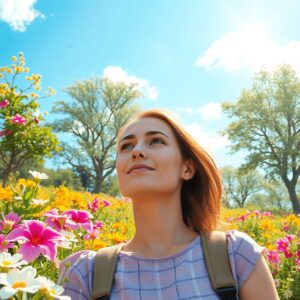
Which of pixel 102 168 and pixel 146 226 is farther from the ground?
pixel 102 168

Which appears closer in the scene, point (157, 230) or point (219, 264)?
point (219, 264)

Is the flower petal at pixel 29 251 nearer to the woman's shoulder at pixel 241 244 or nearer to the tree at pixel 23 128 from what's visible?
the woman's shoulder at pixel 241 244

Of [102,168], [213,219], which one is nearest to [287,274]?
[213,219]

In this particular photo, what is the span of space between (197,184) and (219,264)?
0.78 meters

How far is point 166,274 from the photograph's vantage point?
209cm

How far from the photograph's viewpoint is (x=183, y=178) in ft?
8.34

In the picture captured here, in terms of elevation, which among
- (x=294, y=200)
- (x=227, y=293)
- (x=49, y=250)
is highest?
(x=294, y=200)

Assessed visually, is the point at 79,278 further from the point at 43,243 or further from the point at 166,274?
the point at 43,243

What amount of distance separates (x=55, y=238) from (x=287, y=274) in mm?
3576

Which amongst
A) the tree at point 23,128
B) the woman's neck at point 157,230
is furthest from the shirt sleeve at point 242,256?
the tree at point 23,128

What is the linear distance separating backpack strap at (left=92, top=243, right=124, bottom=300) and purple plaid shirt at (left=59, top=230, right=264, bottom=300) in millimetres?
48

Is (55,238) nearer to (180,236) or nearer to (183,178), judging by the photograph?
(180,236)

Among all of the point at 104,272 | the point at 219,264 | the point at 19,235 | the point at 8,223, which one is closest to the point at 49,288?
the point at 19,235

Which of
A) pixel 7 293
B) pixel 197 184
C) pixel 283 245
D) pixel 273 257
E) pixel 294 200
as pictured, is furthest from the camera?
pixel 294 200
